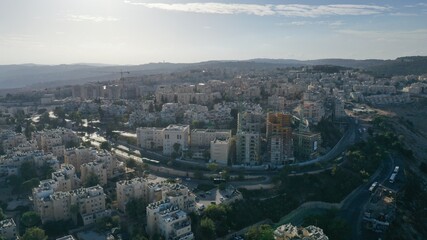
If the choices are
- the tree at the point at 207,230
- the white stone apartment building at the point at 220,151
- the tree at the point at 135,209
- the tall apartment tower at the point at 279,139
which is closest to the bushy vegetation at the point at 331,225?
the tree at the point at 207,230

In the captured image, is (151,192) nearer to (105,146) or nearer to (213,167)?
(213,167)

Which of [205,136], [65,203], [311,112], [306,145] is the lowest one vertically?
[65,203]

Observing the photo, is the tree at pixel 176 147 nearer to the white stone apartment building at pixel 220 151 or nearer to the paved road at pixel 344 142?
the white stone apartment building at pixel 220 151

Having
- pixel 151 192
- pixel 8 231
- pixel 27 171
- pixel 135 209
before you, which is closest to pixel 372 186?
pixel 151 192

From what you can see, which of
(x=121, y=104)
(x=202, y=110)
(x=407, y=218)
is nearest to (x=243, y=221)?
(x=407, y=218)

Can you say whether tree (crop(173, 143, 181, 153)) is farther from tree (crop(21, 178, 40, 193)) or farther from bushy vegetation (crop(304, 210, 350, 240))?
bushy vegetation (crop(304, 210, 350, 240))
